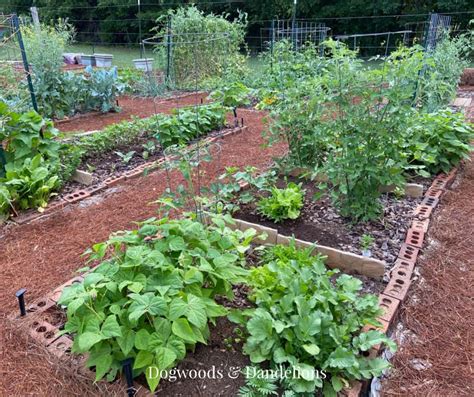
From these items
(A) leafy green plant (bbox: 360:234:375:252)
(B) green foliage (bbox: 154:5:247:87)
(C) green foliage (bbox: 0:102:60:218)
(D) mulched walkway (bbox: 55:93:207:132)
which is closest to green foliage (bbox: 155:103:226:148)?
(D) mulched walkway (bbox: 55:93:207:132)

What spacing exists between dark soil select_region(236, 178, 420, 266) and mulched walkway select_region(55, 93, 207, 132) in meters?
2.83

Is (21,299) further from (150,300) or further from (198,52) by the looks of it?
(198,52)

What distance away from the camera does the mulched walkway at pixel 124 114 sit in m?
6.03

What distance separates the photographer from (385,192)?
11.5ft

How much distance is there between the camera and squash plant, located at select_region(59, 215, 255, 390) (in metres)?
1.55

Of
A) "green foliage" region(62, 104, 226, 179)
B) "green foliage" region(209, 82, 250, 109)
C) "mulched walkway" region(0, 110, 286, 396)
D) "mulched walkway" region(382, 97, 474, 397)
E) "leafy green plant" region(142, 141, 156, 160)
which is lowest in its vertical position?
"mulched walkway" region(382, 97, 474, 397)

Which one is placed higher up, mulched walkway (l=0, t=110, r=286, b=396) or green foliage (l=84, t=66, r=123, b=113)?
green foliage (l=84, t=66, r=123, b=113)

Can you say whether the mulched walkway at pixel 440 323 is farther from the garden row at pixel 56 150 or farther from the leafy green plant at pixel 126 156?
the leafy green plant at pixel 126 156

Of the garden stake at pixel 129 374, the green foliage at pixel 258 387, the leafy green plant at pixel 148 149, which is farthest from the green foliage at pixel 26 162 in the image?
the green foliage at pixel 258 387

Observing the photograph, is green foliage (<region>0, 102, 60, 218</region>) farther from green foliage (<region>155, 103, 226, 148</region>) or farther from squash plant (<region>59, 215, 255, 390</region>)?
squash plant (<region>59, 215, 255, 390</region>)

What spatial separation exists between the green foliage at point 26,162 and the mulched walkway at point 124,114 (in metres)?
1.75

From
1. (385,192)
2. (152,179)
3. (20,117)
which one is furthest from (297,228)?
(20,117)

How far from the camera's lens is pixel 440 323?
2.16m

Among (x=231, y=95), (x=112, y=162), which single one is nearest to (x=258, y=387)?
(x=112, y=162)
